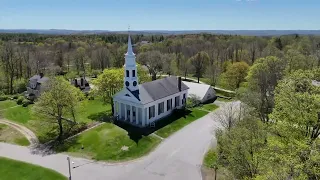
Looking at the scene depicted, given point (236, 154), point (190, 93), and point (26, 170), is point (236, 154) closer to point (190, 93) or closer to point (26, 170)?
point (26, 170)

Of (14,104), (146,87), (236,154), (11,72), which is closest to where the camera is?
(236,154)

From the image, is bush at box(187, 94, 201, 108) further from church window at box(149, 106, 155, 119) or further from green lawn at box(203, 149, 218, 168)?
green lawn at box(203, 149, 218, 168)

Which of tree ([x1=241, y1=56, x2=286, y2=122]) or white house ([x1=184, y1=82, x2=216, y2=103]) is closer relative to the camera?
tree ([x1=241, y1=56, x2=286, y2=122])

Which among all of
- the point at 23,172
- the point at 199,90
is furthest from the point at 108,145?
the point at 199,90

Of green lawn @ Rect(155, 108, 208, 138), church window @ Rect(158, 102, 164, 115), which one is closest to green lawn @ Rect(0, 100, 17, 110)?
church window @ Rect(158, 102, 164, 115)

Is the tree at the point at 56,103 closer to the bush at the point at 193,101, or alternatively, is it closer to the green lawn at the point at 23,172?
the green lawn at the point at 23,172

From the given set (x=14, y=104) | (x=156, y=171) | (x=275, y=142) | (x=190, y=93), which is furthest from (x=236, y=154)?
(x=14, y=104)

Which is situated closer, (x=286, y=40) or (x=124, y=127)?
(x=124, y=127)
